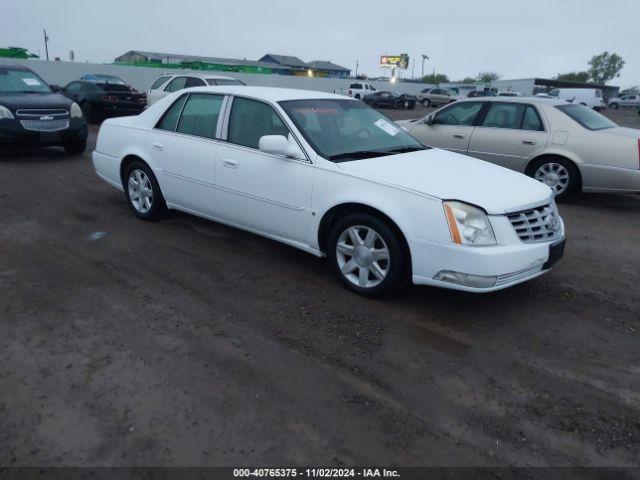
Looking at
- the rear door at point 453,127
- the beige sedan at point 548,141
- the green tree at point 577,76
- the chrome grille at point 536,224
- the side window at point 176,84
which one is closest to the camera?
the chrome grille at point 536,224

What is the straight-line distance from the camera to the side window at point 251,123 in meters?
4.76

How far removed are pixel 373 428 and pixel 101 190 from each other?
6.25m

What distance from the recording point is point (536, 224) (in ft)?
13.1

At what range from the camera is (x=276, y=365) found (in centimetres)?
326

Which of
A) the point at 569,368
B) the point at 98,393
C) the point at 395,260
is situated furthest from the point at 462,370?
the point at 98,393

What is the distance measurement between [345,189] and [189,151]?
1974 millimetres

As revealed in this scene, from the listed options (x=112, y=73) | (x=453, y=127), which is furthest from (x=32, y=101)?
(x=112, y=73)

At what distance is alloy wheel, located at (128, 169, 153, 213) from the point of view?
5918 millimetres

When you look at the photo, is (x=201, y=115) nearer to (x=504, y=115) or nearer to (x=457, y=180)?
(x=457, y=180)

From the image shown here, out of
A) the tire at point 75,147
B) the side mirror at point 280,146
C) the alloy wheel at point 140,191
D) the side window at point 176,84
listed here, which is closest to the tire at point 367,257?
the side mirror at point 280,146

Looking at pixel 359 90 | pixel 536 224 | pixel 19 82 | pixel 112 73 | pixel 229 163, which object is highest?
pixel 112 73

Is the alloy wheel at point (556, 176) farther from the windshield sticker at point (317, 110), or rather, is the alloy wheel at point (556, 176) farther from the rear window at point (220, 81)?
the rear window at point (220, 81)

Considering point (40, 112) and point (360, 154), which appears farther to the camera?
point (40, 112)

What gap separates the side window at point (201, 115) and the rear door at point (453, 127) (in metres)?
4.64
